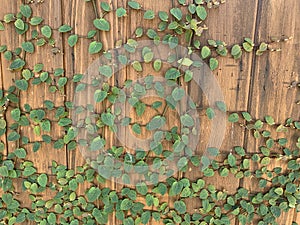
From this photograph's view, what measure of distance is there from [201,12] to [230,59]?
0.70 ft

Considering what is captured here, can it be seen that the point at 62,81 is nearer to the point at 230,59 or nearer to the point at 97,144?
the point at 97,144

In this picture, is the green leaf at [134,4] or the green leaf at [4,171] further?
the green leaf at [4,171]

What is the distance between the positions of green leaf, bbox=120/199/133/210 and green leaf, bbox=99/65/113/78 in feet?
1.77

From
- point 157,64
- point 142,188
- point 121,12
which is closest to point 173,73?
point 157,64

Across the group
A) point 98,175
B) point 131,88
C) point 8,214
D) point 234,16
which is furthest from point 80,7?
point 8,214

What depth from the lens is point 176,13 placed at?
50.9 inches

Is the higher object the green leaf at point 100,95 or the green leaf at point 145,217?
the green leaf at point 100,95

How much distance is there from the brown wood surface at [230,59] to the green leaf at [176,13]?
0.03m

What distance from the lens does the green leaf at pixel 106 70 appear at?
1372 mm

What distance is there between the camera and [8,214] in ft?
5.27

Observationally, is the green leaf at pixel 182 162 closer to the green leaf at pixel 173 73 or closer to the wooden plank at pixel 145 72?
the wooden plank at pixel 145 72

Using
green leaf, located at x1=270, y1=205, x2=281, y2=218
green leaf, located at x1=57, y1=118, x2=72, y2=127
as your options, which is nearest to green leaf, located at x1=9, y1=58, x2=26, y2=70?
green leaf, located at x1=57, y1=118, x2=72, y2=127

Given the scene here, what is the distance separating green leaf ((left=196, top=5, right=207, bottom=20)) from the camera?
1.29 metres

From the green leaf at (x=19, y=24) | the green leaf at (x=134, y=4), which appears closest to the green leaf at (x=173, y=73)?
the green leaf at (x=134, y=4)
